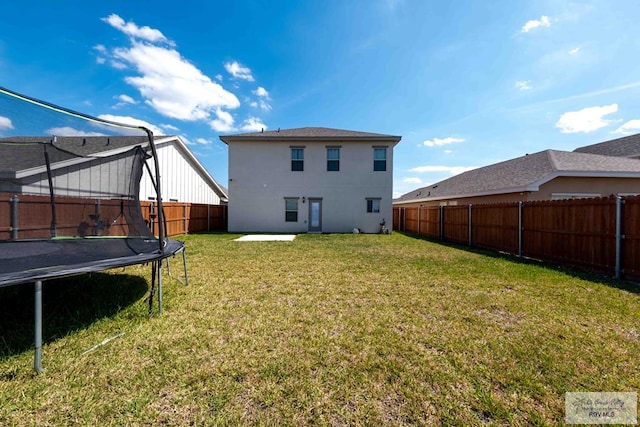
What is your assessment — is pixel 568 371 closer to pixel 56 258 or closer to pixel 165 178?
pixel 56 258

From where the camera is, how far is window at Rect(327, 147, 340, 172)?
46.5ft

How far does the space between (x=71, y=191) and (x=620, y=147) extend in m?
27.6

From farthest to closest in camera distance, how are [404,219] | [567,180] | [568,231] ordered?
[404,219] < [567,180] < [568,231]

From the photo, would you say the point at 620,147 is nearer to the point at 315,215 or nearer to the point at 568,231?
the point at 568,231

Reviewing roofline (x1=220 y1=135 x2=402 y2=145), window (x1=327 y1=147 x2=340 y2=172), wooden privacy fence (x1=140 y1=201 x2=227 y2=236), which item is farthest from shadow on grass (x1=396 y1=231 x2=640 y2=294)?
wooden privacy fence (x1=140 y1=201 x2=227 y2=236)

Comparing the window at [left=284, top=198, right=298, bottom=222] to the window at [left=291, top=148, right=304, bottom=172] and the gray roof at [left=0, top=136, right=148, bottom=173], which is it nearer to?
the window at [left=291, top=148, right=304, bottom=172]

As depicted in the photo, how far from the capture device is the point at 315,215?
46.9 feet

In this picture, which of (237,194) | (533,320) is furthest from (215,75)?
(533,320)

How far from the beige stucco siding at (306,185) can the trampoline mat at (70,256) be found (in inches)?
390

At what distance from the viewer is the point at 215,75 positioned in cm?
1141

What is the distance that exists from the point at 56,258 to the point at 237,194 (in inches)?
450

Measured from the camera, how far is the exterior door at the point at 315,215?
1425cm

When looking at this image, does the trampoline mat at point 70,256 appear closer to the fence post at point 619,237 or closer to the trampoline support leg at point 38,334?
the trampoline support leg at point 38,334

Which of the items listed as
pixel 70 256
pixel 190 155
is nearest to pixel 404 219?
pixel 190 155
